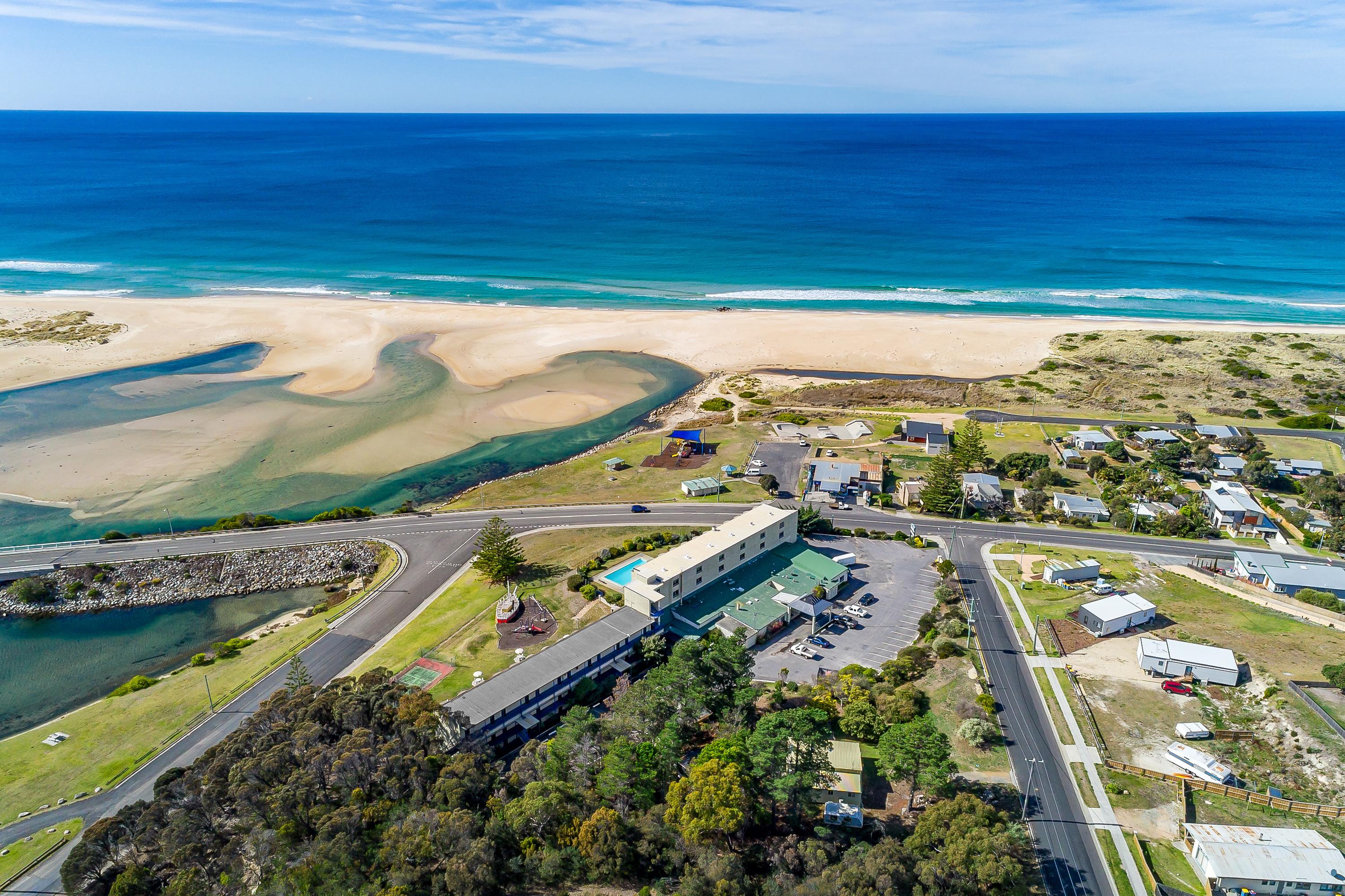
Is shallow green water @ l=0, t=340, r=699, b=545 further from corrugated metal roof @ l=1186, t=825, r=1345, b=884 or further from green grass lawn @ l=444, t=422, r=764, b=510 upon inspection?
corrugated metal roof @ l=1186, t=825, r=1345, b=884

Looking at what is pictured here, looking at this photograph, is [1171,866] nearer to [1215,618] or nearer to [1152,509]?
A: [1215,618]

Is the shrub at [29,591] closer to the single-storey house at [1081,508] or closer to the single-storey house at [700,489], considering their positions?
the single-storey house at [700,489]

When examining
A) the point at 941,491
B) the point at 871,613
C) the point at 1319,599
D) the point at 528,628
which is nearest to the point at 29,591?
the point at 528,628

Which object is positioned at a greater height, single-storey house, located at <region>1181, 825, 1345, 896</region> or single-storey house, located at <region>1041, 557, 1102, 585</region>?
single-storey house, located at <region>1041, 557, 1102, 585</region>

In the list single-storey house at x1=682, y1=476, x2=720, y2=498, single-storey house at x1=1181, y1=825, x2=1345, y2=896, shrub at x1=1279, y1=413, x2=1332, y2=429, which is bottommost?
single-storey house at x1=1181, y1=825, x2=1345, y2=896

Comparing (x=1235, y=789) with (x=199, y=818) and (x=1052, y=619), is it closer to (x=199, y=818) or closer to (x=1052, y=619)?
(x=1052, y=619)

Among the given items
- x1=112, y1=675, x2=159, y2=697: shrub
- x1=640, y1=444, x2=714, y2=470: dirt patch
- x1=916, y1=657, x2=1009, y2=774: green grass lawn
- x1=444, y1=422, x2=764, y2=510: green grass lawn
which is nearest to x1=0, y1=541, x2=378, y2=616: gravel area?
x1=112, y1=675, x2=159, y2=697: shrub

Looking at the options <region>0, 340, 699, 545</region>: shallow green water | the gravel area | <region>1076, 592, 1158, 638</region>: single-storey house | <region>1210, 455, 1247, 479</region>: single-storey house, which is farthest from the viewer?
<region>1210, 455, 1247, 479</region>: single-storey house
